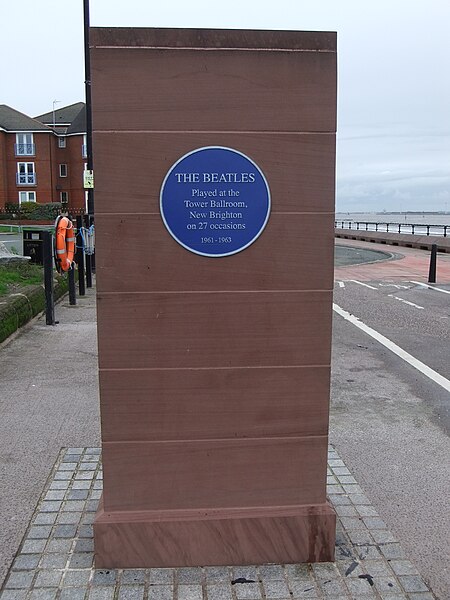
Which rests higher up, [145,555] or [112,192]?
[112,192]

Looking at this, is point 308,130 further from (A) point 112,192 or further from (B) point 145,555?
(B) point 145,555

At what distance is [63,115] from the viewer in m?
65.9

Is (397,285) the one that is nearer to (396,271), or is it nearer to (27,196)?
(396,271)

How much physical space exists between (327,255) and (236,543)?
5.05ft

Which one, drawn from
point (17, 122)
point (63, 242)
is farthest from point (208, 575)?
point (17, 122)

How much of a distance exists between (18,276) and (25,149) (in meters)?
50.2

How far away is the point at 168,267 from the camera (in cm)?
307

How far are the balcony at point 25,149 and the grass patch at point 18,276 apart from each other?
47588 millimetres

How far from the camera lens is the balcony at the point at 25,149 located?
189 feet

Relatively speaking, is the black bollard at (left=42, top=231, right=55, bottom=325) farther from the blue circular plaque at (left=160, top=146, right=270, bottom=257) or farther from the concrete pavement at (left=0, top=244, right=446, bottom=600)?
the blue circular plaque at (left=160, top=146, right=270, bottom=257)

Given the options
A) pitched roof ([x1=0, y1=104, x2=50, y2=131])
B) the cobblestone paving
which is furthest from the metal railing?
the cobblestone paving

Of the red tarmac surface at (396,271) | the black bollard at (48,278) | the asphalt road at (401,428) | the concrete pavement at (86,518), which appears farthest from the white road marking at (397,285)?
the concrete pavement at (86,518)

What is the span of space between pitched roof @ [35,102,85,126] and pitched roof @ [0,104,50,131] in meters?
4.89

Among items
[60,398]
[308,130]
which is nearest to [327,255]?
[308,130]
